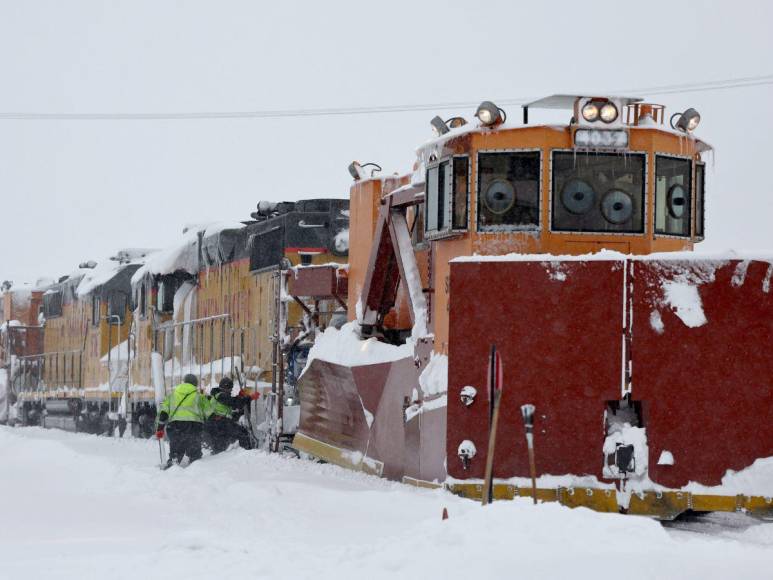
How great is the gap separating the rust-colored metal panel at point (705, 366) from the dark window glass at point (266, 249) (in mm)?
9105

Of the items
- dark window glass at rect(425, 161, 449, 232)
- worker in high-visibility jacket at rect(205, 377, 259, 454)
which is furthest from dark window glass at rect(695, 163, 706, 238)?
worker in high-visibility jacket at rect(205, 377, 259, 454)

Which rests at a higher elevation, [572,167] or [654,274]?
[572,167]

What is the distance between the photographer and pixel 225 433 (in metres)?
19.6

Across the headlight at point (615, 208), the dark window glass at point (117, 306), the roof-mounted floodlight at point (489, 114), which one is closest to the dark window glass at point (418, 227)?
the roof-mounted floodlight at point (489, 114)

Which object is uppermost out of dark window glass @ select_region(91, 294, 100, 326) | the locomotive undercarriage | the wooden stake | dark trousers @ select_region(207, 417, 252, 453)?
dark window glass @ select_region(91, 294, 100, 326)

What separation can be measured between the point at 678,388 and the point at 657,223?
1869 millimetres

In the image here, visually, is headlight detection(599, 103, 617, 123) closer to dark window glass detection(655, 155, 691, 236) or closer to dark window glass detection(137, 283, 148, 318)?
dark window glass detection(655, 155, 691, 236)

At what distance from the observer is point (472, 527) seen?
772 cm

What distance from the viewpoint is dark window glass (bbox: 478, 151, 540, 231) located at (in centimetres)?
1151

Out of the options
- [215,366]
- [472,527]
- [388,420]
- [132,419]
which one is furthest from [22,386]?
[472,527]

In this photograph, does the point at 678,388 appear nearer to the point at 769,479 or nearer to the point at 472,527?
the point at 769,479

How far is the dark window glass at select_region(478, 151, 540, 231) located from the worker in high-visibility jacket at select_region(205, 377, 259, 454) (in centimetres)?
854

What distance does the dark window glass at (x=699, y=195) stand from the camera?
1203 centimetres

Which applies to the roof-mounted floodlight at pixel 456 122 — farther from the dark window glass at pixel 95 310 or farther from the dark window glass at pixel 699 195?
the dark window glass at pixel 95 310
